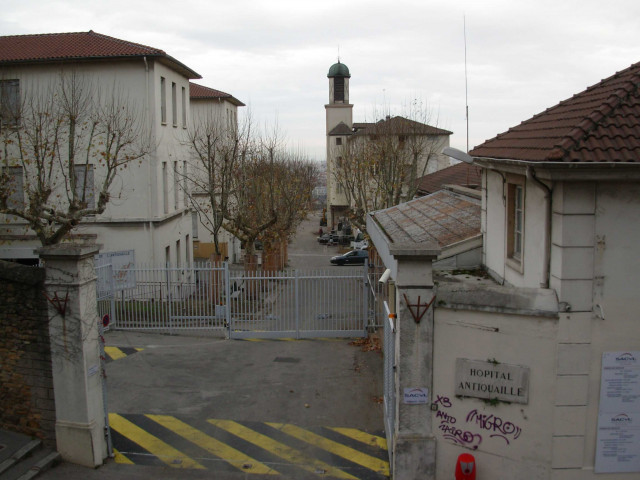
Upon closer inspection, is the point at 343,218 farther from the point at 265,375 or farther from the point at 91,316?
the point at 91,316

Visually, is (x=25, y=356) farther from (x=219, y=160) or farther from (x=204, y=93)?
(x=204, y=93)

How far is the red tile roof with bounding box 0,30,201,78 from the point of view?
2302 centimetres

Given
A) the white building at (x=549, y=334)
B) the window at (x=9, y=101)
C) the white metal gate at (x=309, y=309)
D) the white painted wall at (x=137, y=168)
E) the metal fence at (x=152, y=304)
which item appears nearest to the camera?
the white building at (x=549, y=334)

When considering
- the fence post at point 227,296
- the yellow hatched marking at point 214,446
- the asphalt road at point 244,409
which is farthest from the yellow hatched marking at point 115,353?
the yellow hatched marking at point 214,446

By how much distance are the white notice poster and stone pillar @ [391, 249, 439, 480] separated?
2.05 m

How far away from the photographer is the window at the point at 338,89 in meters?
63.3

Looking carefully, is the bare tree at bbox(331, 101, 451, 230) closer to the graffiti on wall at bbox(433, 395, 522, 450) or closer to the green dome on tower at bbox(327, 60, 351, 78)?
the graffiti on wall at bbox(433, 395, 522, 450)

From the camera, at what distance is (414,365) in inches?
297

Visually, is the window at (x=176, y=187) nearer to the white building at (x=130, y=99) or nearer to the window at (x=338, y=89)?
the white building at (x=130, y=99)

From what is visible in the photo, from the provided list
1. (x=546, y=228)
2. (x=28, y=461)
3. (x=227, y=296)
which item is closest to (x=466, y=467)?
(x=546, y=228)

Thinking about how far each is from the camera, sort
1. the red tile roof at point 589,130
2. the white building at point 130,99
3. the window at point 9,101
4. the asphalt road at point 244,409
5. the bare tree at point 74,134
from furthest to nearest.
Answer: the white building at point 130,99
the bare tree at point 74,134
the window at point 9,101
the asphalt road at point 244,409
the red tile roof at point 589,130

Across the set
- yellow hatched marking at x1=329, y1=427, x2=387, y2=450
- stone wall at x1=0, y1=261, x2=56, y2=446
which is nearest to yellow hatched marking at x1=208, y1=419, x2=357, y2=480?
yellow hatched marking at x1=329, y1=427, x2=387, y2=450

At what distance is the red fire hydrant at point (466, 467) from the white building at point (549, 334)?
206 mm

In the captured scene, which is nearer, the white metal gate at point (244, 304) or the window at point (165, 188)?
the white metal gate at point (244, 304)
